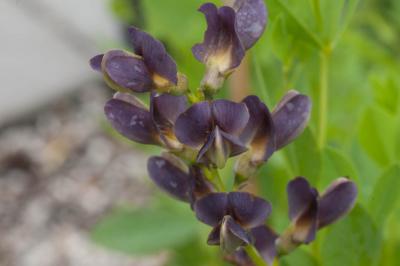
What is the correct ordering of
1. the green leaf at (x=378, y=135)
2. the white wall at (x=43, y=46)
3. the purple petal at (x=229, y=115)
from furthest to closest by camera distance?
the white wall at (x=43, y=46)
the green leaf at (x=378, y=135)
the purple petal at (x=229, y=115)

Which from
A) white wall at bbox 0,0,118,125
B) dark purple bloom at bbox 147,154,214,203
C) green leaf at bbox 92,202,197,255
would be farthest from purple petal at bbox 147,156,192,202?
white wall at bbox 0,0,118,125

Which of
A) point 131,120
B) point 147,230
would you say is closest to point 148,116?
point 131,120

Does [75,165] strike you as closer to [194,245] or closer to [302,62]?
[194,245]

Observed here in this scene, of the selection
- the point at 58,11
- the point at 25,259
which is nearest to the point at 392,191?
the point at 25,259

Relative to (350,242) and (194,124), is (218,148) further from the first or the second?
(350,242)

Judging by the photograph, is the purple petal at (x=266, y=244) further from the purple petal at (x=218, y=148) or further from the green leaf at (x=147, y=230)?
A: the green leaf at (x=147, y=230)

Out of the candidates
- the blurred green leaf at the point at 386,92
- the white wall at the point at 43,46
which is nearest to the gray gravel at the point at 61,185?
the white wall at the point at 43,46
